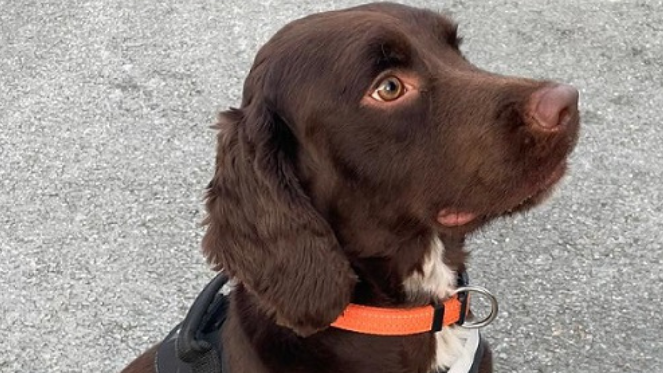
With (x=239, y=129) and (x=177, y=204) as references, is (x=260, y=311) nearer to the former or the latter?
(x=239, y=129)

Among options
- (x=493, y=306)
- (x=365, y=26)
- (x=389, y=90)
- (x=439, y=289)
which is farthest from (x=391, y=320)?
(x=365, y=26)

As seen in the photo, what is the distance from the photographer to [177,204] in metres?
4.43

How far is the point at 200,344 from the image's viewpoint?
2621 millimetres

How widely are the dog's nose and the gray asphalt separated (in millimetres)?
1308

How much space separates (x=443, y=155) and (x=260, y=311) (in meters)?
0.62

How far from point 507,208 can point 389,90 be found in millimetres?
400

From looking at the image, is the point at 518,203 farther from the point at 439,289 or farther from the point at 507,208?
the point at 439,289

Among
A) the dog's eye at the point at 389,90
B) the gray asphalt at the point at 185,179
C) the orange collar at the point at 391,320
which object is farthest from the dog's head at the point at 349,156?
the gray asphalt at the point at 185,179

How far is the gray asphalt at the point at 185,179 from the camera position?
12.6ft

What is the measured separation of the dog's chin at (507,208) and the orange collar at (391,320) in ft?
0.75

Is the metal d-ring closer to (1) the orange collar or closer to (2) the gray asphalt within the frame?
(1) the orange collar

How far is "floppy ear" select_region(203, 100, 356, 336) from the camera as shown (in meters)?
2.40

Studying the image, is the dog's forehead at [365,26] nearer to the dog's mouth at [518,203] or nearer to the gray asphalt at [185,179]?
the dog's mouth at [518,203]

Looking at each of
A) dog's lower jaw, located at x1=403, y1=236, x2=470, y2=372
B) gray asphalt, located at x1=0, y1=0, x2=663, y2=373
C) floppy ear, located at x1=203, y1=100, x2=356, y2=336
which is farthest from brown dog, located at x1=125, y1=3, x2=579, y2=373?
gray asphalt, located at x1=0, y1=0, x2=663, y2=373
